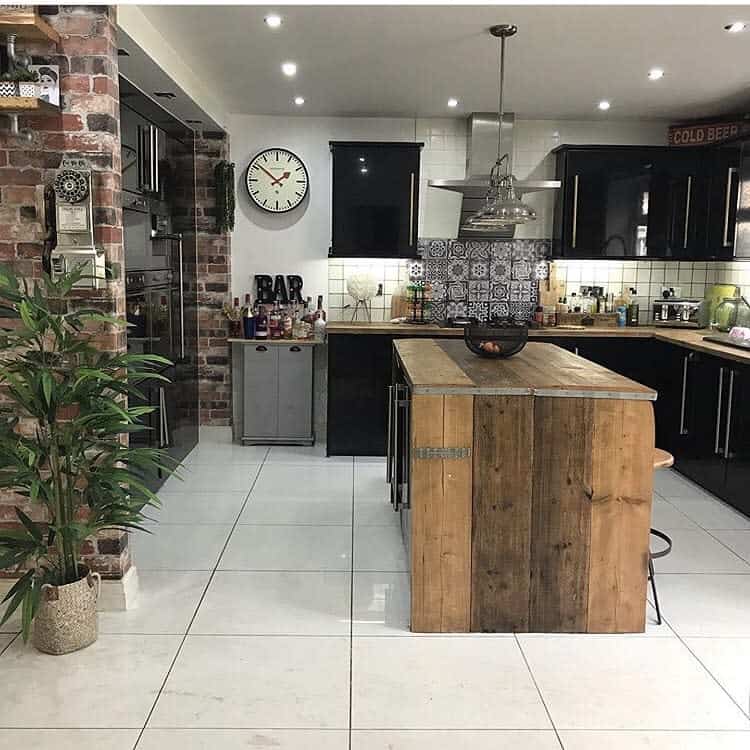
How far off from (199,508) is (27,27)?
8.99ft

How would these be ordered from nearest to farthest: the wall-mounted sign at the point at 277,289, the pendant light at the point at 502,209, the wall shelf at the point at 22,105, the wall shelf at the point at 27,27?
the wall shelf at the point at 27,27
the wall shelf at the point at 22,105
the pendant light at the point at 502,209
the wall-mounted sign at the point at 277,289

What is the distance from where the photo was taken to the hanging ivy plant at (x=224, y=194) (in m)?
6.13

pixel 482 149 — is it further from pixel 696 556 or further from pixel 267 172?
pixel 696 556

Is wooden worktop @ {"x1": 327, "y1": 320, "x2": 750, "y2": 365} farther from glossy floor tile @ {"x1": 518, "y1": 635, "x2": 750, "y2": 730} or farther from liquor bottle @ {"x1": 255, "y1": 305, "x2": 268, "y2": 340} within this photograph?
glossy floor tile @ {"x1": 518, "y1": 635, "x2": 750, "y2": 730}

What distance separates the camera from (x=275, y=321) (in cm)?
629

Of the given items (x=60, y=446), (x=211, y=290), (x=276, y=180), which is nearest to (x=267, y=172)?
(x=276, y=180)

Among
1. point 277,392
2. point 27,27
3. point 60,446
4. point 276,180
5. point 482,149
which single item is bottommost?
point 277,392

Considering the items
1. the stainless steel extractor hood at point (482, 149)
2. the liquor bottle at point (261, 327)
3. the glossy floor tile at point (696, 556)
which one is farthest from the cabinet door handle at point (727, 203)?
the liquor bottle at point (261, 327)

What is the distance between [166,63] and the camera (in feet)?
14.0

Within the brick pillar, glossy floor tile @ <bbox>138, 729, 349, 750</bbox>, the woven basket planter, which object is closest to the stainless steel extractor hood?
the brick pillar

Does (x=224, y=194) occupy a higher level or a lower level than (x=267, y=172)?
lower

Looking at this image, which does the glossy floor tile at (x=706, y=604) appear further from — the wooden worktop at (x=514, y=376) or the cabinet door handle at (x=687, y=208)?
the cabinet door handle at (x=687, y=208)

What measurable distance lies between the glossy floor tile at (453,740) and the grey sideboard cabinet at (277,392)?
3.87 metres

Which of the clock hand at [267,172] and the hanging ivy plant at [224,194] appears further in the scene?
the clock hand at [267,172]
